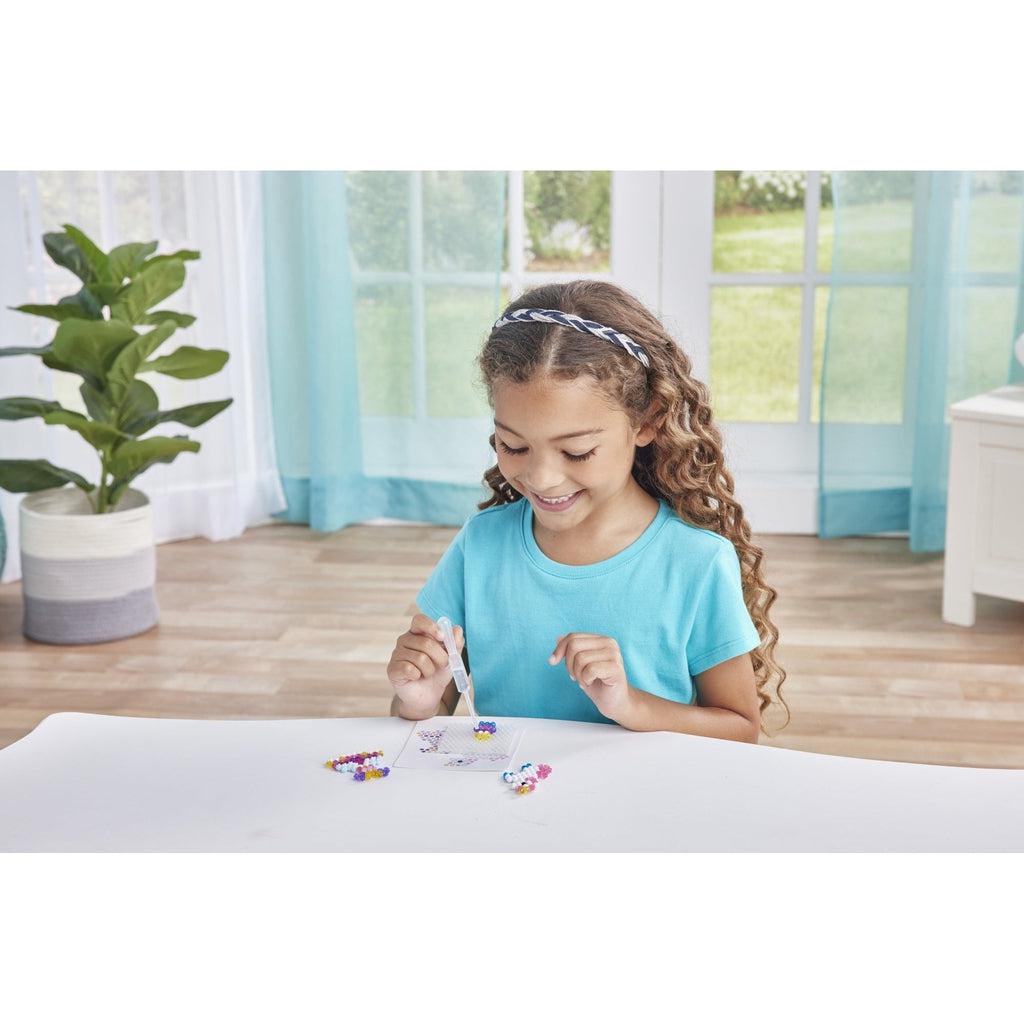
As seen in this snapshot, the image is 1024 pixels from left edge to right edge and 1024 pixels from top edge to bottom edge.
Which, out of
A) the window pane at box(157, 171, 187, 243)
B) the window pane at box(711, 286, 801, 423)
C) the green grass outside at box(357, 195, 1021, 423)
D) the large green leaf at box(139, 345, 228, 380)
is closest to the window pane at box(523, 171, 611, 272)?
the window pane at box(711, 286, 801, 423)

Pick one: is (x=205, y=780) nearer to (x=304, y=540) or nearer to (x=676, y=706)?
(x=676, y=706)

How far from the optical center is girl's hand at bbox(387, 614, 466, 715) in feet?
4.45

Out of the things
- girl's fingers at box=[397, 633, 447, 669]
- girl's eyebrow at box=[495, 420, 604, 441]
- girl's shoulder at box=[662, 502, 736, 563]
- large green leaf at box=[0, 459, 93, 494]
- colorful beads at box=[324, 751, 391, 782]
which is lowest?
large green leaf at box=[0, 459, 93, 494]

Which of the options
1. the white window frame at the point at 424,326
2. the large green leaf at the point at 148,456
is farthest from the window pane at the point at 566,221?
the large green leaf at the point at 148,456

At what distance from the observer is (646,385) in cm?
151

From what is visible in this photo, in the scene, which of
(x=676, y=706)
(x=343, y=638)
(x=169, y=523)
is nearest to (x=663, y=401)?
(x=676, y=706)

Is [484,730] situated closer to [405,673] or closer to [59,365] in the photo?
[405,673]

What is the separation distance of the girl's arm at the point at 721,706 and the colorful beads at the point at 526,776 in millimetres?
294

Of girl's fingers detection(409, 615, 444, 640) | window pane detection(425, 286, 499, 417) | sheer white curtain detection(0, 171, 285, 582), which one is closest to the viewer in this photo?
girl's fingers detection(409, 615, 444, 640)

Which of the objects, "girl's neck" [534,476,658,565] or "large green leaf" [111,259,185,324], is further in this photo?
"large green leaf" [111,259,185,324]

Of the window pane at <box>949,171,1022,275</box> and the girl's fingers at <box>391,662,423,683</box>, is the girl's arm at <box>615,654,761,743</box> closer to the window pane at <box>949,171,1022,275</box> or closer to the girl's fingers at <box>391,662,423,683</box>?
the girl's fingers at <box>391,662,423,683</box>

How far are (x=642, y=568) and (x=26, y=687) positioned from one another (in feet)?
6.10

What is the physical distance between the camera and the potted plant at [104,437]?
A: 3037 millimetres

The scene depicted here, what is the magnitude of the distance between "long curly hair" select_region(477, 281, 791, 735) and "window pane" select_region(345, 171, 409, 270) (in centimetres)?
252
